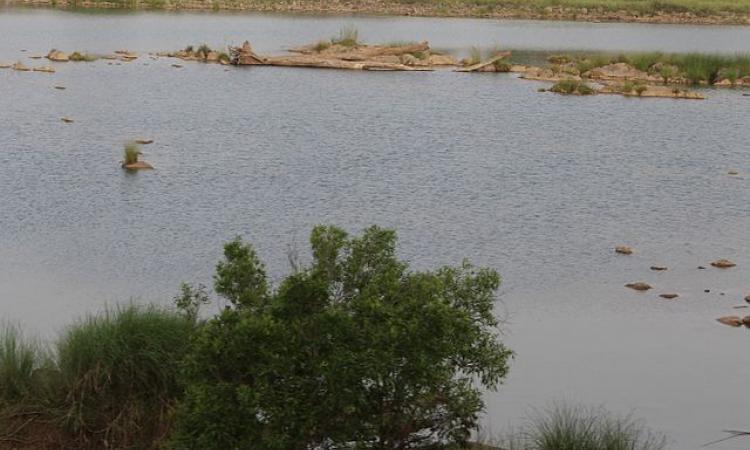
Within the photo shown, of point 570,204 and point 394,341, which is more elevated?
point 394,341

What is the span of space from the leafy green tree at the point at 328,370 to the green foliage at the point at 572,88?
123ft

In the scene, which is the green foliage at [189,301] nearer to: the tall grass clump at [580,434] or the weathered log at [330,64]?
the tall grass clump at [580,434]

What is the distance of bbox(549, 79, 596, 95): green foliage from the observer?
153 feet

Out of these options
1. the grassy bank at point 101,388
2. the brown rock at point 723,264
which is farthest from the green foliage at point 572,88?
the grassy bank at point 101,388

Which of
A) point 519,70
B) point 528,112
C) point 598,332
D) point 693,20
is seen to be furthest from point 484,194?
point 693,20

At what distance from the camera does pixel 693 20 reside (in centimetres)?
10012

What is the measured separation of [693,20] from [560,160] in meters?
73.5

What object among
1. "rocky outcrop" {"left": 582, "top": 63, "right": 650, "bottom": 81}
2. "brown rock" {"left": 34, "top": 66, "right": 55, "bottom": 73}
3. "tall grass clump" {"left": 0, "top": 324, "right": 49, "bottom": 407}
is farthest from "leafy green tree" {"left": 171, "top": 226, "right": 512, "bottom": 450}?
"rocky outcrop" {"left": 582, "top": 63, "right": 650, "bottom": 81}

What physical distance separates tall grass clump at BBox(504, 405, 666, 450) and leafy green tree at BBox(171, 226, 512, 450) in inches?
57.2

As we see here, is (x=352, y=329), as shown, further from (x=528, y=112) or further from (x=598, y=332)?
(x=528, y=112)

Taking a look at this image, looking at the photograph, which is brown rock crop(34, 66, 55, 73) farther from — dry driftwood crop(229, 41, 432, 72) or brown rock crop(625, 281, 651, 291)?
brown rock crop(625, 281, 651, 291)

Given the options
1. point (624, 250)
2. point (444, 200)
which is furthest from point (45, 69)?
point (624, 250)

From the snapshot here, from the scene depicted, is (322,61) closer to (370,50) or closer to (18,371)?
(370,50)

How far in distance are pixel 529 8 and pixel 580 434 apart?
312ft
